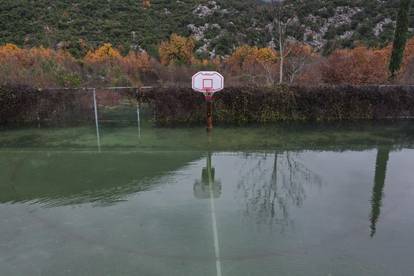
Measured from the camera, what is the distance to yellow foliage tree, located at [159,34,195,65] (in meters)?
23.0

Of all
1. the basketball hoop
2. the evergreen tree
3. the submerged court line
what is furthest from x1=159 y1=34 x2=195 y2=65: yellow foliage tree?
the submerged court line

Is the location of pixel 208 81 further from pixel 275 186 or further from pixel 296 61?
pixel 296 61

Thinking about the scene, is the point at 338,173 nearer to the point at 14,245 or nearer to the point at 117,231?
the point at 117,231

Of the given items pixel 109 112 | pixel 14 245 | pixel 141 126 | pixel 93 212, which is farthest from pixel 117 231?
pixel 109 112

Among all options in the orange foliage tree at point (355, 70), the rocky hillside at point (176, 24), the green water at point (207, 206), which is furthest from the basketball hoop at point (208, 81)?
the rocky hillside at point (176, 24)

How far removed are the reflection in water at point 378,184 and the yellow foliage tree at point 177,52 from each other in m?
15.7

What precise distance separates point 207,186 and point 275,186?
106cm

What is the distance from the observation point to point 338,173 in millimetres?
6648

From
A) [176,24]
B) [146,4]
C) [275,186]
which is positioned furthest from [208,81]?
[146,4]

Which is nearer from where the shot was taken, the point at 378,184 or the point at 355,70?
the point at 378,184

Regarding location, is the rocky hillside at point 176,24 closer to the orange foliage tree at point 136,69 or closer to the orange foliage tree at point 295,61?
the orange foliage tree at point 136,69

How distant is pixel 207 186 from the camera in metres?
6.10

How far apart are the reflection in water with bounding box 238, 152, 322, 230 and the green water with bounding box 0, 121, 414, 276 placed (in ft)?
0.06

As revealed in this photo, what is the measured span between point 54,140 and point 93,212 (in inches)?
185
